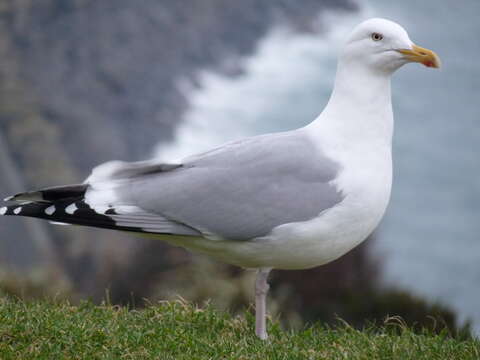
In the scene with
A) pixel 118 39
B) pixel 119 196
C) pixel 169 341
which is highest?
pixel 118 39

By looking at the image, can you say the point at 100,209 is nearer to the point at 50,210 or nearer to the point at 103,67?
the point at 50,210

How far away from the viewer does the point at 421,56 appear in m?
4.73

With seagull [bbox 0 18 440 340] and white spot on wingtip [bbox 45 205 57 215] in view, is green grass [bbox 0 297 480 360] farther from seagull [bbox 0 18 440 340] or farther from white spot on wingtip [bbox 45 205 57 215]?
white spot on wingtip [bbox 45 205 57 215]

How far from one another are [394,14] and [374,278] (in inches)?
232

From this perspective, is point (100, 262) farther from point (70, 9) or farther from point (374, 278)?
point (70, 9)

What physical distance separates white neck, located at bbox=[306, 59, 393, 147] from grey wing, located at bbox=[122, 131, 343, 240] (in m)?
0.21

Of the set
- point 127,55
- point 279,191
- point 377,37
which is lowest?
point 279,191

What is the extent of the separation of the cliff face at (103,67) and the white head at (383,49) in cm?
1007

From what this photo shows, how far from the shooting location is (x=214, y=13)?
742 inches

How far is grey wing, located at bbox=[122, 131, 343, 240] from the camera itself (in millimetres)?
4605

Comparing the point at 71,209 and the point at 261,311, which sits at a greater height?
the point at 71,209

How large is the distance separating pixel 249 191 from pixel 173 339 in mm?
917

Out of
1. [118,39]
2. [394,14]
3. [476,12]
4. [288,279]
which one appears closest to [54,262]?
[288,279]

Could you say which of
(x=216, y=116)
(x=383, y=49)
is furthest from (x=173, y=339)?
(x=216, y=116)
